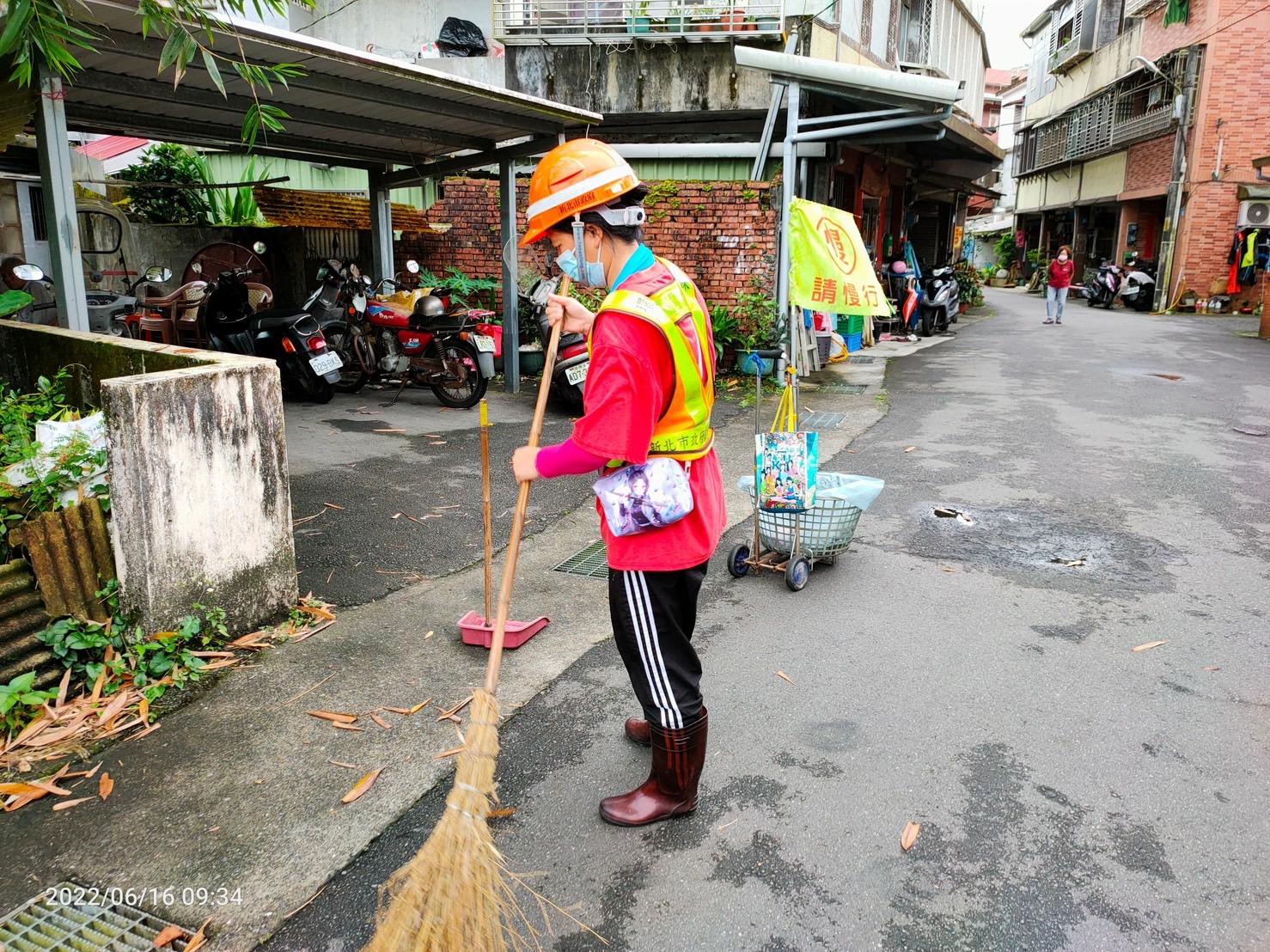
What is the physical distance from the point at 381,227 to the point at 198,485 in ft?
27.0

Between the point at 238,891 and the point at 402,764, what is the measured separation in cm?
68

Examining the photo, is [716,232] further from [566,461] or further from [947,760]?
[566,461]

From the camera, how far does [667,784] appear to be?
9.14ft

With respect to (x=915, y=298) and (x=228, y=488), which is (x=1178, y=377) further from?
(x=228, y=488)

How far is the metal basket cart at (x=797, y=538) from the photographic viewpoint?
15.5 ft

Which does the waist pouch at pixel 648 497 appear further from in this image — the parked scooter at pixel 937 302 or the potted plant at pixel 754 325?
the parked scooter at pixel 937 302

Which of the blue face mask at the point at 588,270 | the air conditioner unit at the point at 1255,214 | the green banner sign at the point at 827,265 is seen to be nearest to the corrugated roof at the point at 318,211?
the green banner sign at the point at 827,265

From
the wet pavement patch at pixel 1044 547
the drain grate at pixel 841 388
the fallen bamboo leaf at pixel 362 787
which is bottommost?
the fallen bamboo leaf at pixel 362 787

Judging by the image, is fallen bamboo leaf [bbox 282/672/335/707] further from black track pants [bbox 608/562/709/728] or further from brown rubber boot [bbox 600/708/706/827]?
black track pants [bbox 608/562/709/728]

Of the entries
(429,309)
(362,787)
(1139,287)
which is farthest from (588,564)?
(1139,287)

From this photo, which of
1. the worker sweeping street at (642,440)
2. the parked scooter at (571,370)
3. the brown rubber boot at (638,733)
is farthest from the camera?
the parked scooter at (571,370)

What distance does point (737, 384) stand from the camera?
35.4 feet

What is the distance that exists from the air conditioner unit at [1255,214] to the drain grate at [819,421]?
62.7ft

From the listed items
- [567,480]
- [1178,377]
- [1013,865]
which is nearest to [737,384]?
[567,480]
